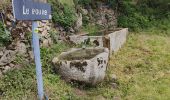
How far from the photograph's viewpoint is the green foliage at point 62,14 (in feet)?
29.0

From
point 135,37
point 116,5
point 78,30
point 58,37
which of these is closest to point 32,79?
point 58,37

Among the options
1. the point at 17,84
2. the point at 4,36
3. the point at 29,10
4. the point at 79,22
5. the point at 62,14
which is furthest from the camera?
the point at 79,22

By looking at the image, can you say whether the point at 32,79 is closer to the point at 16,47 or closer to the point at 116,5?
the point at 16,47

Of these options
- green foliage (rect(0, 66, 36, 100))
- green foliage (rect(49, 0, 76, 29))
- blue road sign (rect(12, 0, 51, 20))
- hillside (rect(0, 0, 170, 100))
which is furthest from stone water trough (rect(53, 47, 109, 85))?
green foliage (rect(49, 0, 76, 29))

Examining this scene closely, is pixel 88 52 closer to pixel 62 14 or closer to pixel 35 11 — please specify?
pixel 62 14

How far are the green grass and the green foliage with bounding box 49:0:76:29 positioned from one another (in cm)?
74

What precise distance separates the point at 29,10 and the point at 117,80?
319 centimetres

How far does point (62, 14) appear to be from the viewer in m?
9.09

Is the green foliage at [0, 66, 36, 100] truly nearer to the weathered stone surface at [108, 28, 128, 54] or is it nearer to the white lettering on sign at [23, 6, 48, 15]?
the white lettering on sign at [23, 6, 48, 15]

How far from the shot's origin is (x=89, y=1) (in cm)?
1191

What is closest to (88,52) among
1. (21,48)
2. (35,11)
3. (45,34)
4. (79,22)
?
(45,34)

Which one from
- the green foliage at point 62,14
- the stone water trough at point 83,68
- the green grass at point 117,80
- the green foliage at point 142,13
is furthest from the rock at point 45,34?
the green foliage at point 142,13

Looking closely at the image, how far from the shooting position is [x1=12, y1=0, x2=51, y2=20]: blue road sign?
4672 mm

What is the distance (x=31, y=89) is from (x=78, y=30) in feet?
14.0
